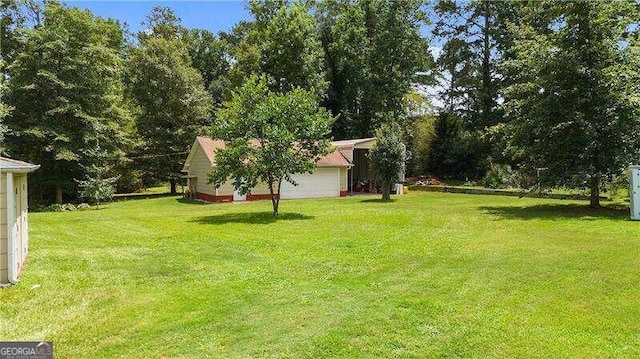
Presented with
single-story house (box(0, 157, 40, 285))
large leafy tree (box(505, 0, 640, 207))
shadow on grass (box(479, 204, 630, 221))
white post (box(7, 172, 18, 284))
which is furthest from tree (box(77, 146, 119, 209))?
large leafy tree (box(505, 0, 640, 207))

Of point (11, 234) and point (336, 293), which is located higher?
point (11, 234)

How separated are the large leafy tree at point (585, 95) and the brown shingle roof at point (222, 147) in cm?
1165

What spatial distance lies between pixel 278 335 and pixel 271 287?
6.81 feet

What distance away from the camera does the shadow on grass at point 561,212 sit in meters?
14.6

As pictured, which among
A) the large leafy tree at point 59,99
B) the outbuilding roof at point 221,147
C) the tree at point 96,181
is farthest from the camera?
the outbuilding roof at point 221,147

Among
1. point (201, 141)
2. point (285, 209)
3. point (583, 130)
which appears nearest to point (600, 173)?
point (583, 130)

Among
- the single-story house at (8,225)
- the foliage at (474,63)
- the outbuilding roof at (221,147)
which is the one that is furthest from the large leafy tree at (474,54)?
the single-story house at (8,225)

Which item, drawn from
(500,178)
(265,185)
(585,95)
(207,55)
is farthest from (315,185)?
(207,55)

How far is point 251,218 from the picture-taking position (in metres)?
16.2

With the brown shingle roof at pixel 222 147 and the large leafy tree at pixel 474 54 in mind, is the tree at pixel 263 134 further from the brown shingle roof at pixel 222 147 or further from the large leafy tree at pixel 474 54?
the large leafy tree at pixel 474 54

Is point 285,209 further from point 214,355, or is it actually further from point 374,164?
point 214,355

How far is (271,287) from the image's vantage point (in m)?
7.30

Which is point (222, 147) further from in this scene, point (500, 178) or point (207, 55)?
point (207, 55)

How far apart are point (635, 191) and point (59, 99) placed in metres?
27.1
